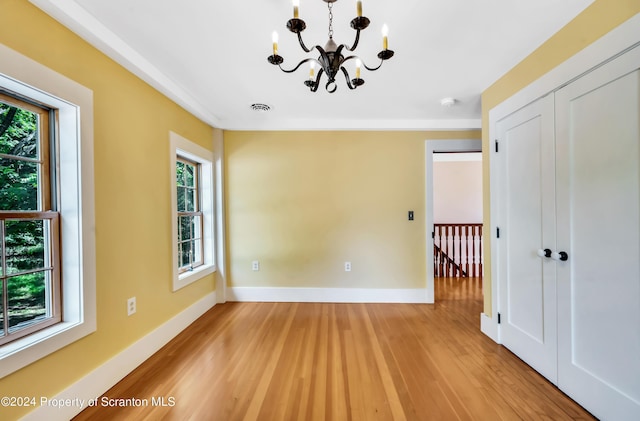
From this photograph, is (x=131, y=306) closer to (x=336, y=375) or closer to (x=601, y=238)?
(x=336, y=375)

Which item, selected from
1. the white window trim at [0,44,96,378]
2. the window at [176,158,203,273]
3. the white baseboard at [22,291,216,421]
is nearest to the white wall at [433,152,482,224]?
the window at [176,158,203,273]

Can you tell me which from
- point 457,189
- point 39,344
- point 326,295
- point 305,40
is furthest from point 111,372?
point 457,189

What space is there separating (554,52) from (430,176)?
1732mm

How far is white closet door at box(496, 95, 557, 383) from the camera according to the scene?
172cm

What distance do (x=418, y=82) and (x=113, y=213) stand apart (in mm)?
2745

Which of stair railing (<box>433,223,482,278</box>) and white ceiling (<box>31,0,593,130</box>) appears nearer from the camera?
white ceiling (<box>31,0,593,130</box>)

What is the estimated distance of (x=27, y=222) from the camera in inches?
53.9

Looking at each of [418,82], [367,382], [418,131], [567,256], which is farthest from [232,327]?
[418,131]

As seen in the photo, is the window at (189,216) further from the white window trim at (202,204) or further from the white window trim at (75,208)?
the white window trim at (75,208)

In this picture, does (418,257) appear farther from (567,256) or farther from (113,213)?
(113,213)

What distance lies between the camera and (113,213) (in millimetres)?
1762

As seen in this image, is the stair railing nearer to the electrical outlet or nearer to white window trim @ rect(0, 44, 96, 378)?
the electrical outlet

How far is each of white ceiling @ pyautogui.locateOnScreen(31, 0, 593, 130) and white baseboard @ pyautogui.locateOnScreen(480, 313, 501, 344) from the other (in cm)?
224

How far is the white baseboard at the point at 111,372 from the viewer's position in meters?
1.36
